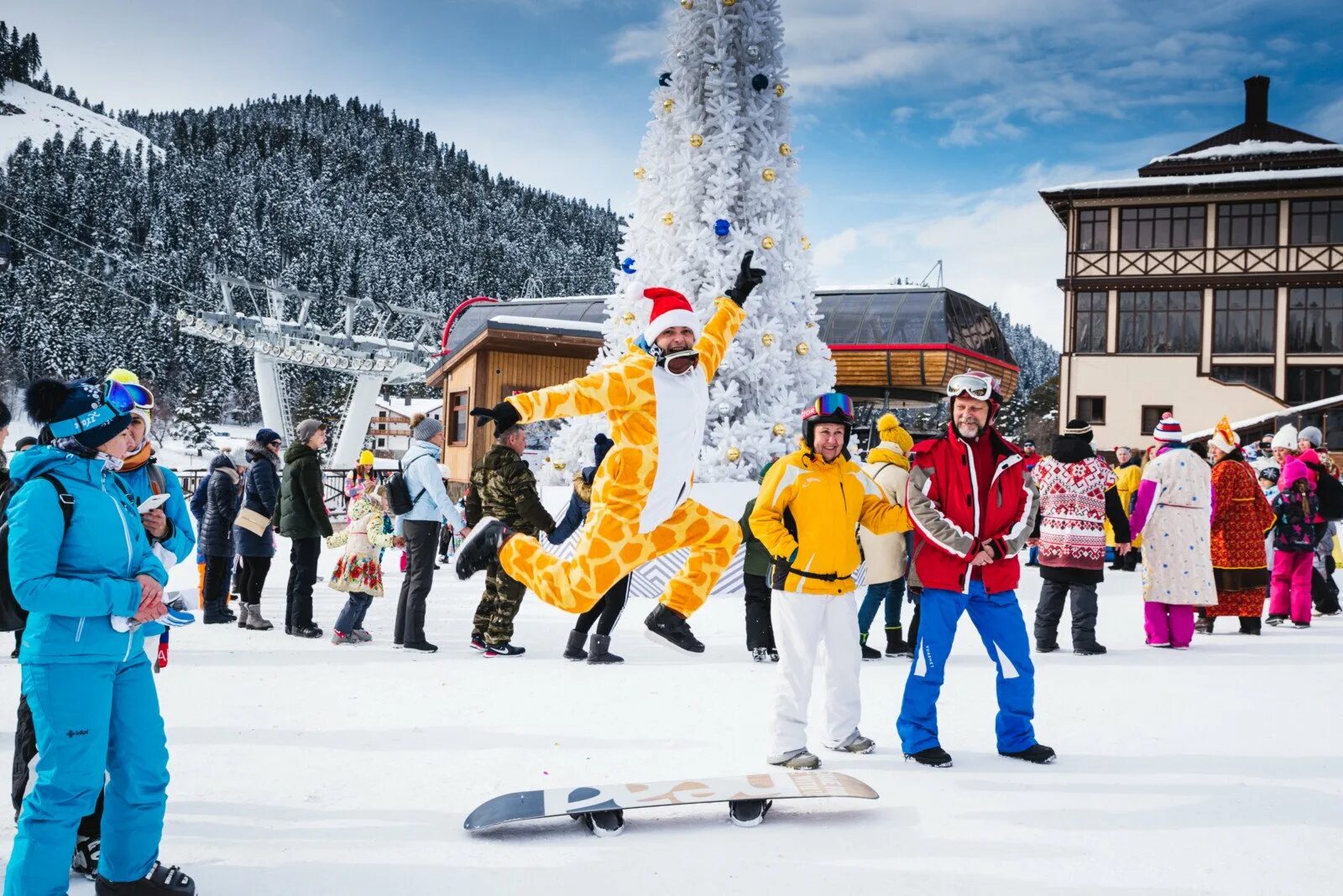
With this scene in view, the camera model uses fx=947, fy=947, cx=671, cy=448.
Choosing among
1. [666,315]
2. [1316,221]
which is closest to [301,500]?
[666,315]

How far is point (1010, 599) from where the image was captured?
4457 millimetres

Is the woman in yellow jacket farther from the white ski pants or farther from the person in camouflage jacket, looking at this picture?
the person in camouflage jacket

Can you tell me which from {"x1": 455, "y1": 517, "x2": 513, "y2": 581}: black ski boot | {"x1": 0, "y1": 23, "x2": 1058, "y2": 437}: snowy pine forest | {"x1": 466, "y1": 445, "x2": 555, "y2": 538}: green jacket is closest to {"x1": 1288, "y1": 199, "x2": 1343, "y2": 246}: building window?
{"x1": 466, "y1": 445, "x2": 555, "y2": 538}: green jacket

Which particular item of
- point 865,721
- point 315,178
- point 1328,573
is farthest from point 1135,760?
point 315,178

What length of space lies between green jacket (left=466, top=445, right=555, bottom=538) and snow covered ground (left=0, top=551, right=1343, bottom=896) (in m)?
1.03

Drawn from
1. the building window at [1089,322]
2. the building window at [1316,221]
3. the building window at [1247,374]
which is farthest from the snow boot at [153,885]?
the building window at [1316,221]

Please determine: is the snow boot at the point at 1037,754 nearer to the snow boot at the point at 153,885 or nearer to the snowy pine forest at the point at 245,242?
the snow boot at the point at 153,885

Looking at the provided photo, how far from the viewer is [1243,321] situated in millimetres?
28062

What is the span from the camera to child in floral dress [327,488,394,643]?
291 inches

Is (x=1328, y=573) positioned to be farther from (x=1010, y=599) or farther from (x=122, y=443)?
(x=122, y=443)

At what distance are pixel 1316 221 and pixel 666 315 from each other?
30.0 metres

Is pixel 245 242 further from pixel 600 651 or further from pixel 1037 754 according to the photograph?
pixel 1037 754

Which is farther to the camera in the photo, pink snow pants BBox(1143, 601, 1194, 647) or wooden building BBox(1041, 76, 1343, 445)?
wooden building BBox(1041, 76, 1343, 445)

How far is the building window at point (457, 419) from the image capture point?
18266 millimetres
